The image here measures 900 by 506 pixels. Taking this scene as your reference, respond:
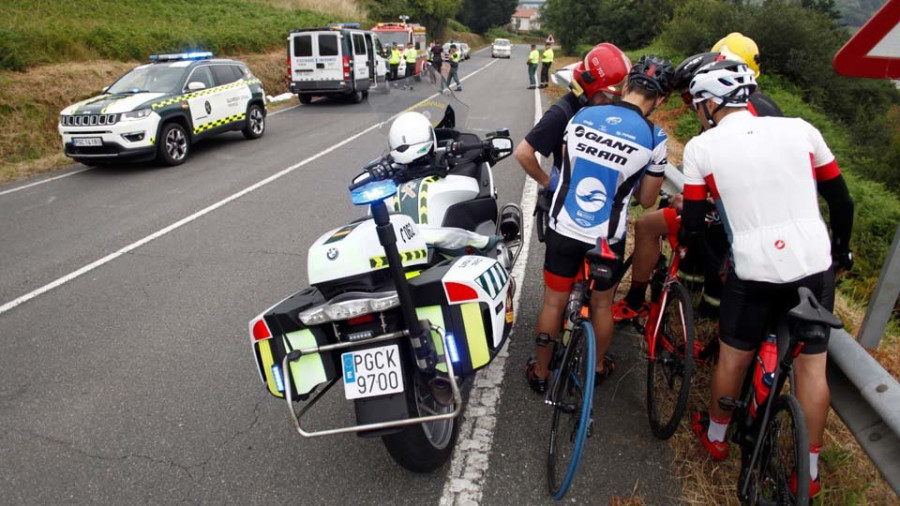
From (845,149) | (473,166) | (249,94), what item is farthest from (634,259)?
(249,94)

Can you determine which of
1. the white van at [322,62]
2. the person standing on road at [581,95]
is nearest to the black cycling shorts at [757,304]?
the person standing on road at [581,95]

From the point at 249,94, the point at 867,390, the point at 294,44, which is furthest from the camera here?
the point at 294,44

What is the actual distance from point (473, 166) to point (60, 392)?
3.14 meters

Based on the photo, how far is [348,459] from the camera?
308cm

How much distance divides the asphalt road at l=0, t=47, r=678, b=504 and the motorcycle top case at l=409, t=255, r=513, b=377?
0.69m

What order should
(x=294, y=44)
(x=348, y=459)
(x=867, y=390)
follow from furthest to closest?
(x=294, y=44)
(x=348, y=459)
(x=867, y=390)

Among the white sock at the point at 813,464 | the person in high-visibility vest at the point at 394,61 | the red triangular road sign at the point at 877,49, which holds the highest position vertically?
the red triangular road sign at the point at 877,49

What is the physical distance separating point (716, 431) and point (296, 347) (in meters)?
2.10

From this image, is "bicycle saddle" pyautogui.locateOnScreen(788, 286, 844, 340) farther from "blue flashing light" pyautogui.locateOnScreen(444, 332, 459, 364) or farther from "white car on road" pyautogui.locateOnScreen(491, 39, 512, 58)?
"white car on road" pyautogui.locateOnScreen(491, 39, 512, 58)

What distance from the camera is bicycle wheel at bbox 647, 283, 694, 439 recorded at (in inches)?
121

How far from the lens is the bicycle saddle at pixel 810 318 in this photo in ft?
6.77

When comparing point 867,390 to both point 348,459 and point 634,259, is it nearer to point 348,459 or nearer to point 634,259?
point 634,259

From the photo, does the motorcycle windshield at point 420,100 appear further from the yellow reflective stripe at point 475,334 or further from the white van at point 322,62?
the white van at point 322,62

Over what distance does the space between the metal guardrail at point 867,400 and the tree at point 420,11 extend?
49.1m
